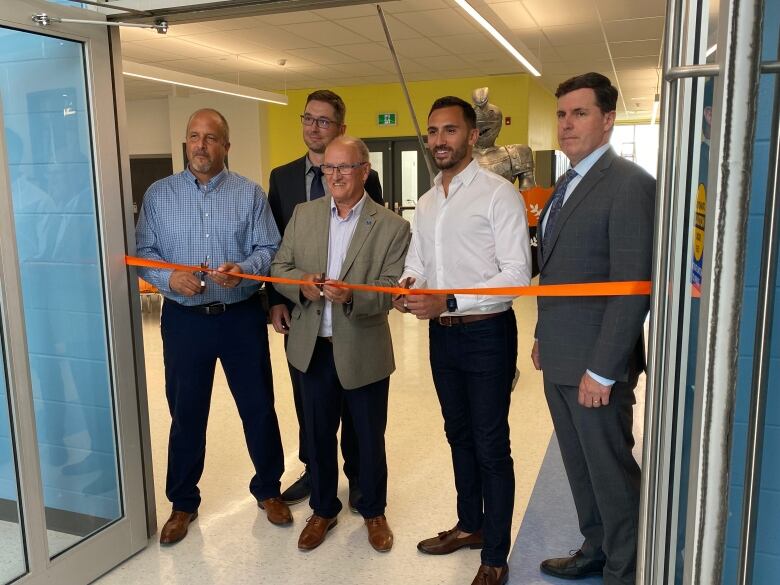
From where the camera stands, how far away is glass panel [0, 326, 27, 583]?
2297 millimetres

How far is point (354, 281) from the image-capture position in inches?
105

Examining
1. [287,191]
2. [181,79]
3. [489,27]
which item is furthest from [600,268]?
[181,79]

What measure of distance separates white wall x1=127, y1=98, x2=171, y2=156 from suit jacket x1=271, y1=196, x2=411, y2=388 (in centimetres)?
1172

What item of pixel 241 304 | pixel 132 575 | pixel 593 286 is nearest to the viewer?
pixel 593 286

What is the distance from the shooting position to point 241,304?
287 centimetres

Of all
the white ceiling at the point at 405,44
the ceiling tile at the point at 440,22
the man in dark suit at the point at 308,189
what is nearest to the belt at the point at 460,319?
the man in dark suit at the point at 308,189

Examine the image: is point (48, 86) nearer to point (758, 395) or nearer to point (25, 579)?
point (25, 579)

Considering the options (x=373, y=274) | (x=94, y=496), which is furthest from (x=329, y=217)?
(x=94, y=496)

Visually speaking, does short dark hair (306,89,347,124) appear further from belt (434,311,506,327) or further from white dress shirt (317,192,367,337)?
belt (434,311,506,327)

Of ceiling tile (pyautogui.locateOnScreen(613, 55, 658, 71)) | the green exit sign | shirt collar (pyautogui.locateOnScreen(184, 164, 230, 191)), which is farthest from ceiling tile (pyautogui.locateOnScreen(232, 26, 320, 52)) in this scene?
shirt collar (pyautogui.locateOnScreen(184, 164, 230, 191))

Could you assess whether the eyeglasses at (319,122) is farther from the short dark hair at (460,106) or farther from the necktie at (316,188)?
the short dark hair at (460,106)

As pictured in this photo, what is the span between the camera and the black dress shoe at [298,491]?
3244 millimetres

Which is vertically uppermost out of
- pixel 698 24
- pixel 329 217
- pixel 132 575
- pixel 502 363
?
pixel 698 24

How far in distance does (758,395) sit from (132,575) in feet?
8.03
